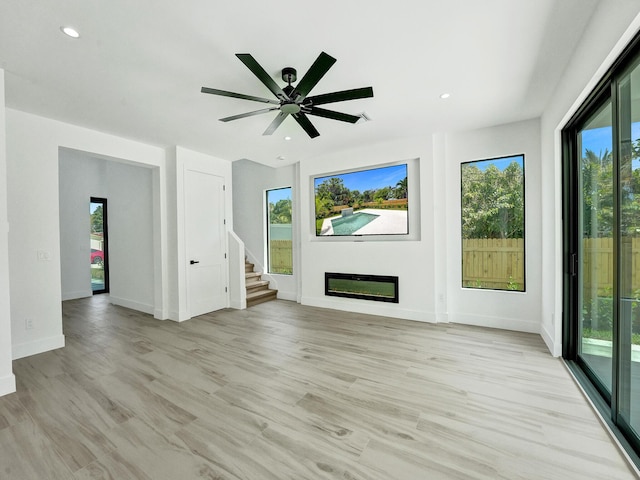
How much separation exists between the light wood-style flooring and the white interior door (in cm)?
135

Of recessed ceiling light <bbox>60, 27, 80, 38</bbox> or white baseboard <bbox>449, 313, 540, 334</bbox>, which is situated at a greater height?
recessed ceiling light <bbox>60, 27, 80, 38</bbox>

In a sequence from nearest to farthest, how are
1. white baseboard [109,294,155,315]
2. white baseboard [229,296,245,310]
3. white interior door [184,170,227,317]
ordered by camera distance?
1. white interior door [184,170,227,317]
2. white baseboard [109,294,155,315]
3. white baseboard [229,296,245,310]

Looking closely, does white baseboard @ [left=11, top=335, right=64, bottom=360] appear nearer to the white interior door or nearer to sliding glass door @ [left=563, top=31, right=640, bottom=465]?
the white interior door

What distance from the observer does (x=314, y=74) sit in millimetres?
2074

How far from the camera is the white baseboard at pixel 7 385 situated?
240 centimetres

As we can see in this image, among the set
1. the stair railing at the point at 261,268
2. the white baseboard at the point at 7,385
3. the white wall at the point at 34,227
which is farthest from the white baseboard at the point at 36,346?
the stair railing at the point at 261,268

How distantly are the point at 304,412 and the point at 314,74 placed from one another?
2534 millimetres

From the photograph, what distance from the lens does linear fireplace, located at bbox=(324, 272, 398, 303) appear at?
454 cm

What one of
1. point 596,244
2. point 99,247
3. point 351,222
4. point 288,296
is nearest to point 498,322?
point 596,244

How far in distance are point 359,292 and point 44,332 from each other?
4.28 metres

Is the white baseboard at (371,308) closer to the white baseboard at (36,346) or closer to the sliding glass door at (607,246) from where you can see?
the sliding glass door at (607,246)

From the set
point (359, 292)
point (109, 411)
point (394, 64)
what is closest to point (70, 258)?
point (109, 411)

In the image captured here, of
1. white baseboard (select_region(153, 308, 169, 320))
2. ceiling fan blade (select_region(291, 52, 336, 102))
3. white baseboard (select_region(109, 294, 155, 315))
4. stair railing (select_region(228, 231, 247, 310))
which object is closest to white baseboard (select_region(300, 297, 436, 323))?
stair railing (select_region(228, 231, 247, 310))

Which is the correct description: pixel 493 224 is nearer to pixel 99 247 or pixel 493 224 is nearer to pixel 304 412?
pixel 304 412
